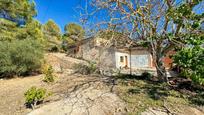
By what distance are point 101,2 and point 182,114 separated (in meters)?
5.03

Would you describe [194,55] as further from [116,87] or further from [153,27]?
[116,87]

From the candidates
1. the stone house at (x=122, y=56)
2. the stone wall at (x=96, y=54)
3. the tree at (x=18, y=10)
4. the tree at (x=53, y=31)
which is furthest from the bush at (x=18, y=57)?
the tree at (x=53, y=31)

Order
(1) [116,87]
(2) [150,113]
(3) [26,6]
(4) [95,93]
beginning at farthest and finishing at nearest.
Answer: (3) [26,6], (1) [116,87], (4) [95,93], (2) [150,113]

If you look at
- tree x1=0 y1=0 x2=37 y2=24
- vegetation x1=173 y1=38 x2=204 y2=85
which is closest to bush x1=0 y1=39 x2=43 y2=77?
tree x1=0 y1=0 x2=37 y2=24

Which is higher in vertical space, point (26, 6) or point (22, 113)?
point (26, 6)

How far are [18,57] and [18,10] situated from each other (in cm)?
633

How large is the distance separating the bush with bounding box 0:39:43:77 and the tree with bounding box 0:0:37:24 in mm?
4691

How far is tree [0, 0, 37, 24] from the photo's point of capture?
1552cm

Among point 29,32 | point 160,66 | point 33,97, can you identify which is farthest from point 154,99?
point 29,32

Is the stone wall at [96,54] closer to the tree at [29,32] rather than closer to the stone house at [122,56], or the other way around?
the stone house at [122,56]

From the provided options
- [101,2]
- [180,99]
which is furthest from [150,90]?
[101,2]

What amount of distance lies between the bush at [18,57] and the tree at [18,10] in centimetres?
469

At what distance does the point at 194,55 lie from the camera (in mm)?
5117

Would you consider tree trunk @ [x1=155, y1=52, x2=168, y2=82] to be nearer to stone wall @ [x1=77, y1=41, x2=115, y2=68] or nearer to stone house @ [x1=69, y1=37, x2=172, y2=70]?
stone wall @ [x1=77, y1=41, x2=115, y2=68]
